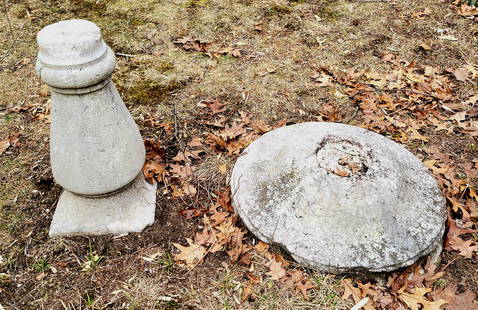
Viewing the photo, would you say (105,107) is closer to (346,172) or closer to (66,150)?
(66,150)

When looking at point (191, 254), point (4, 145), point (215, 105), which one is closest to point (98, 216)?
point (191, 254)

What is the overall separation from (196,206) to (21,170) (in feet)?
5.11

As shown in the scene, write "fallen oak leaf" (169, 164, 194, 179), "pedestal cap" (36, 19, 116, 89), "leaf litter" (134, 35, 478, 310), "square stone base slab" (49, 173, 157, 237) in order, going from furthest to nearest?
"fallen oak leaf" (169, 164, 194, 179) < "square stone base slab" (49, 173, 157, 237) < "leaf litter" (134, 35, 478, 310) < "pedestal cap" (36, 19, 116, 89)

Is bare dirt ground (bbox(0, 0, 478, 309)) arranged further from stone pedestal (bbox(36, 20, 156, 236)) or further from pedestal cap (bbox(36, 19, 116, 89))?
pedestal cap (bbox(36, 19, 116, 89))

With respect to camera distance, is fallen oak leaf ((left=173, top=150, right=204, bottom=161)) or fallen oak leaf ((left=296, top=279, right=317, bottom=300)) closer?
fallen oak leaf ((left=296, top=279, right=317, bottom=300))

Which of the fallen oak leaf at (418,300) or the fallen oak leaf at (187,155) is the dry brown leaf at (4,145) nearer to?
the fallen oak leaf at (187,155)

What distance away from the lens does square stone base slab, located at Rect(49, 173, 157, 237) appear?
2.94 m

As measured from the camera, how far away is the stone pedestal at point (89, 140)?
7.42ft

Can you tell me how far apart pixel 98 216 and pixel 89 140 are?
0.67m

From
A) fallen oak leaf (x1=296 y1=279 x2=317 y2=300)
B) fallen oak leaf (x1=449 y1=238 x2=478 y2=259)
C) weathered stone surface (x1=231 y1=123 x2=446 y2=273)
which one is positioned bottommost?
fallen oak leaf (x1=296 y1=279 x2=317 y2=300)

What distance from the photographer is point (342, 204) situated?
2.61 metres

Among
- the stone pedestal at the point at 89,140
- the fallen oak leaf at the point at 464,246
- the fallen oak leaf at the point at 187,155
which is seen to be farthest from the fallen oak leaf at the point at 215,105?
the fallen oak leaf at the point at 464,246

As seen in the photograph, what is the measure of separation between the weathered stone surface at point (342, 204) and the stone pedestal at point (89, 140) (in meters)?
0.80

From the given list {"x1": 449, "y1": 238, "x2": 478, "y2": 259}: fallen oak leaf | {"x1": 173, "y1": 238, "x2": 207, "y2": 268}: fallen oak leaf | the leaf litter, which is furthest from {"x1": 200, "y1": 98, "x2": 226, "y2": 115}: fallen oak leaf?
{"x1": 449, "y1": 238, "x2": 478, "y2": 259}: fallen oak leaf
